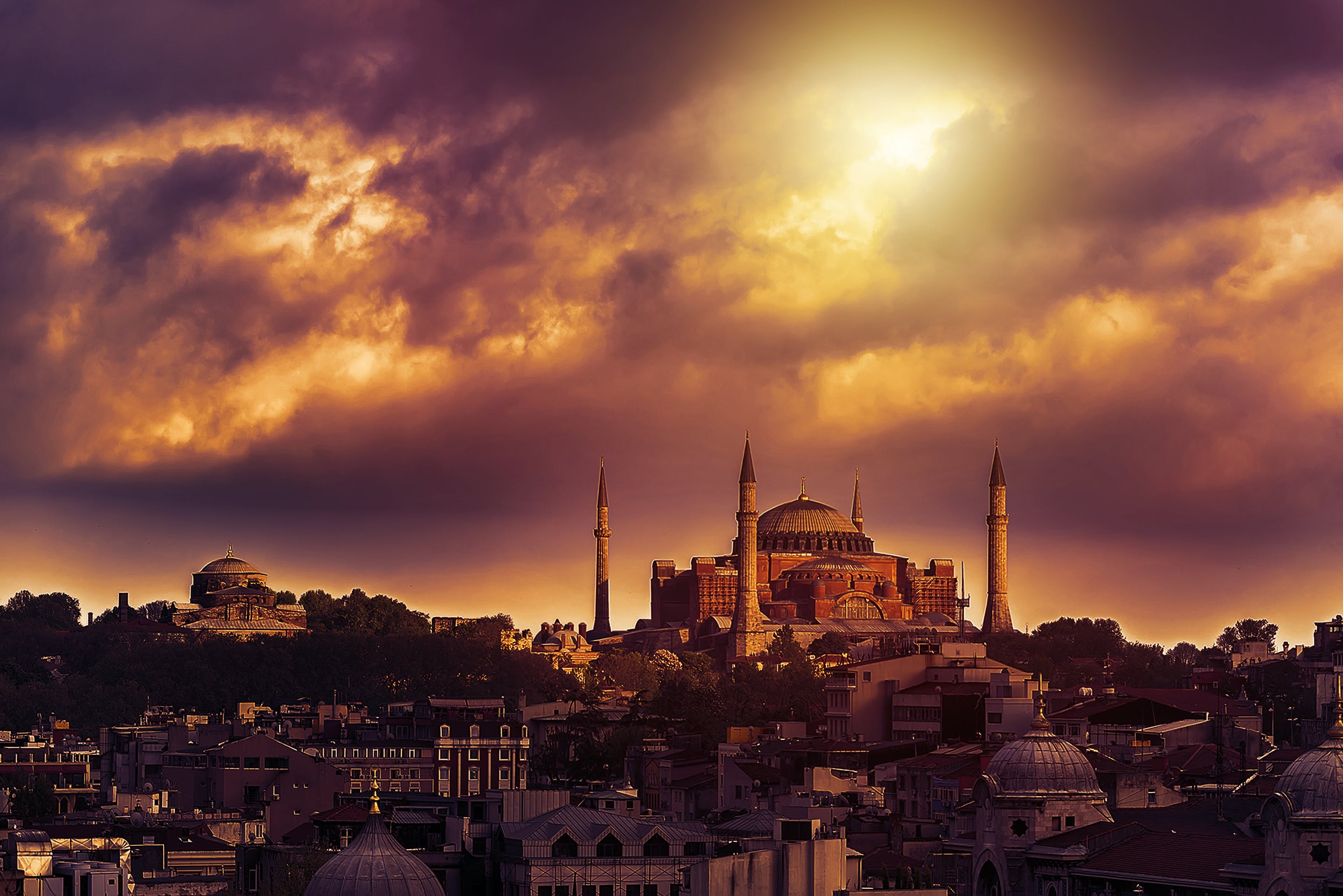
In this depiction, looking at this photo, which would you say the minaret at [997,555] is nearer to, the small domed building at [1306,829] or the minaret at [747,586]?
the minaret at [747,586]

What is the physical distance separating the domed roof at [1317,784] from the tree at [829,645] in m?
115

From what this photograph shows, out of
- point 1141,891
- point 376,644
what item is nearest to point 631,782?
Result: point 1141,891

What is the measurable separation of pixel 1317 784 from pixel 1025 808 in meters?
9.98

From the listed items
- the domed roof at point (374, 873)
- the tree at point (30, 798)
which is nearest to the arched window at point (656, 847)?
the domed roof at point (374, 873)

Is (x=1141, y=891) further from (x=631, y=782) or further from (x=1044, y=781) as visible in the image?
(x=631, y=782)

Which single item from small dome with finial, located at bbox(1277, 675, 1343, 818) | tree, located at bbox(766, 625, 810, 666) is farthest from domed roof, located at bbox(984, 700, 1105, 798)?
tree, located at bbox(766, 625, 810, 666)

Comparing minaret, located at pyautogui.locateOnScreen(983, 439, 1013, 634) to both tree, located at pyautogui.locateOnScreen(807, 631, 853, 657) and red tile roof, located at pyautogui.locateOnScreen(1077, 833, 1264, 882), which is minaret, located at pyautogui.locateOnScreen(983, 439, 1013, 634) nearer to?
tree, located at pyautogui.locateOnScreen(807, 631, 853, 657)

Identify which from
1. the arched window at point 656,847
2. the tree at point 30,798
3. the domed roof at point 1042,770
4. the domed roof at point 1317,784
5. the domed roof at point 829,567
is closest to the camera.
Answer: the domed roof at point 1317,784

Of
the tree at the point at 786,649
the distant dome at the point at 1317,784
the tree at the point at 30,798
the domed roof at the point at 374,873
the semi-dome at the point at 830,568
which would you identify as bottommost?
the domed roof at the point at 374,873

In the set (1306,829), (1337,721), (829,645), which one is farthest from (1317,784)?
(829,645)

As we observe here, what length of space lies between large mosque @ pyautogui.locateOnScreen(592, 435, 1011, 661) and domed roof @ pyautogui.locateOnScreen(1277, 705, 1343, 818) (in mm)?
114770

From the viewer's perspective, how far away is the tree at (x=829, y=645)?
171m

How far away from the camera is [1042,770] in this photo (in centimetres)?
6144

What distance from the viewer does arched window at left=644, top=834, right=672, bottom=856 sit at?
58.7 m
